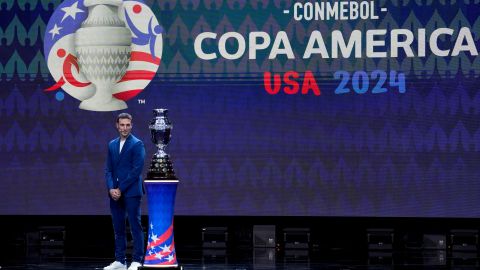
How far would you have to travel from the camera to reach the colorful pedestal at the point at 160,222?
7.77 meters

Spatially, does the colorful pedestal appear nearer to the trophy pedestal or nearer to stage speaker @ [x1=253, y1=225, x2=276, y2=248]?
the trophy pedestal

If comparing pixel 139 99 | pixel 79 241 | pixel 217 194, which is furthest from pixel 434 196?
pixel 79 241

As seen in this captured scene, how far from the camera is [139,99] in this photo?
11.2 m

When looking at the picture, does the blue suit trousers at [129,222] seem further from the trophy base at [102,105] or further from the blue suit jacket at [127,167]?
the trophy base at [102,105]

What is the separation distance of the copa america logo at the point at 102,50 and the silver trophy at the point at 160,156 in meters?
3.31

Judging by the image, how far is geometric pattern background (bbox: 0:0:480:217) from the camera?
1073cm

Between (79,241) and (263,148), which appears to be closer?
(263,148)

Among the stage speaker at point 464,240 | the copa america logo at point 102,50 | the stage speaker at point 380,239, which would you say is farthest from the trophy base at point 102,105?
the stage speaker at point 464,240

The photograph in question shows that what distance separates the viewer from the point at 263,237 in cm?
1164

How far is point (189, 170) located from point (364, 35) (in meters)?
2.43

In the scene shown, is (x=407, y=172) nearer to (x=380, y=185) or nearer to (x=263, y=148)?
(x=380, y=185)

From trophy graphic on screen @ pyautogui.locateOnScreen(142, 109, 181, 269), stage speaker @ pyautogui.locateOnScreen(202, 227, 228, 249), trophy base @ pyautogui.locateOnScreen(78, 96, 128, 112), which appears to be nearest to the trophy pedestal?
trophy graphic on screen @ pyautogui.locateOnScreen(142, 109, 181, 269)

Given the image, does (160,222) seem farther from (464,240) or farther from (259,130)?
(464,240)

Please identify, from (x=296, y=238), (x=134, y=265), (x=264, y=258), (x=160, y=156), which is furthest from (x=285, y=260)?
(x=160, y=156)
